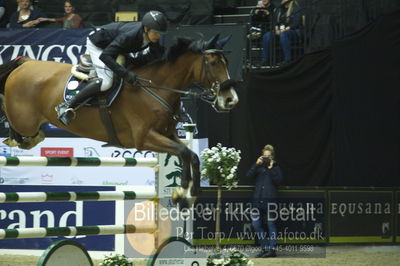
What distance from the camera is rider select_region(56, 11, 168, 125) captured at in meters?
7.43

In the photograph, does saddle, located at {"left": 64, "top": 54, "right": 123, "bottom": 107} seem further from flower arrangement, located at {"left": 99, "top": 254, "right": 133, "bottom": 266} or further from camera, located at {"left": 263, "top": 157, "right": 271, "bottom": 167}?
camera, located at {"left": 263, "top": 157, "right": 271, "bottom": 167}

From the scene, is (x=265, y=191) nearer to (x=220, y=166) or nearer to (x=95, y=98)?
(x=220, y=166)

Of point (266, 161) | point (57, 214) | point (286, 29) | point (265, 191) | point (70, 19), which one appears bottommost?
point (57, 214)

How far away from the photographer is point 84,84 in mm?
7805

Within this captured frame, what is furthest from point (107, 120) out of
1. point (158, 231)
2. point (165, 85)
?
point (158, 231)

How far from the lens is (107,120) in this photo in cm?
773

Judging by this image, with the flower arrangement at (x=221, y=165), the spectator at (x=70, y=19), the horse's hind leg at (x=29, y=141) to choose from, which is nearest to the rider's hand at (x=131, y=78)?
the horse's hind leg at (x=29, y=141)

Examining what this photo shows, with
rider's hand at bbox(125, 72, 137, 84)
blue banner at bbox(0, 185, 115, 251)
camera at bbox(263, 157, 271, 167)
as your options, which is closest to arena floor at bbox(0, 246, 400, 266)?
blue banner at bbox(0, 185, 115, 251)

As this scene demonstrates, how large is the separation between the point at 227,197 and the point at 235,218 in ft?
1.30

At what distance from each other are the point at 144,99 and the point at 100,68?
0.54 metres

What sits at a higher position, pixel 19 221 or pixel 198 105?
pixel 198 105

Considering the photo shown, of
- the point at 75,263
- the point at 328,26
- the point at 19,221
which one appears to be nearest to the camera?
the point at 75,263

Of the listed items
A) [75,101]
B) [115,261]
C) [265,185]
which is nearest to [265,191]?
[265,185]

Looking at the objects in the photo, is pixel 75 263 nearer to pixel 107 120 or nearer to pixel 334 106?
pixel 107 120
